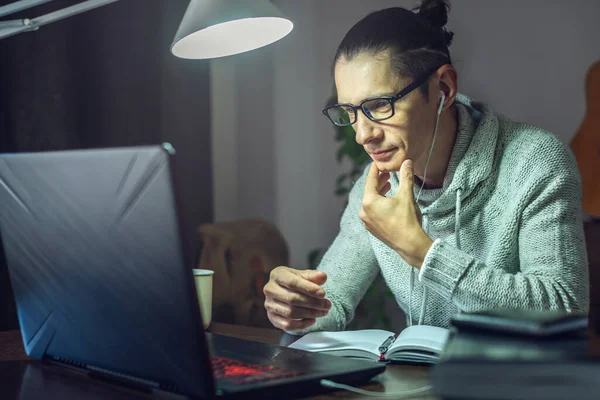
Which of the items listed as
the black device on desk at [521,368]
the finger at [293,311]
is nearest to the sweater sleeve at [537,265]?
the finger at [293,311]

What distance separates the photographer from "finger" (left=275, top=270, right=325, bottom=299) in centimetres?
106

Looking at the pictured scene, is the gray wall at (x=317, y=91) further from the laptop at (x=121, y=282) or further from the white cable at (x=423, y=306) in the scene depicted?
the laptop at (x=121, y=282)

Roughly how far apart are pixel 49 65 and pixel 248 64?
123cm

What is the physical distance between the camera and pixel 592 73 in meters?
2.11

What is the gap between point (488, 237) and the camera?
1245 millimetres

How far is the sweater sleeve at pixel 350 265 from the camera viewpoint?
53.3 inches

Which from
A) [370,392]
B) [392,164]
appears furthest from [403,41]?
[370,392]

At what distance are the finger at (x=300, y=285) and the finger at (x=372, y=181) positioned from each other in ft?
0.66

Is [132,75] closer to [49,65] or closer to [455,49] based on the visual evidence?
[49,65]

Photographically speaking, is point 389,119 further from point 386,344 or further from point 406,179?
point 386,344

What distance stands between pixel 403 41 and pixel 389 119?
0.15m

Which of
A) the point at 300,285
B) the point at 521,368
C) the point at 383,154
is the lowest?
the point at 300,285

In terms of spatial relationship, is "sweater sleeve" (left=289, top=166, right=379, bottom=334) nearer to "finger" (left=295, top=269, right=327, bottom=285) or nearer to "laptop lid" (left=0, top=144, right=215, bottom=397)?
"finger" (left=295, top=269, right=327, bottom=285)

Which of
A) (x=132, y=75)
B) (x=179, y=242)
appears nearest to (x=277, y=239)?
(x=132, y=75)
